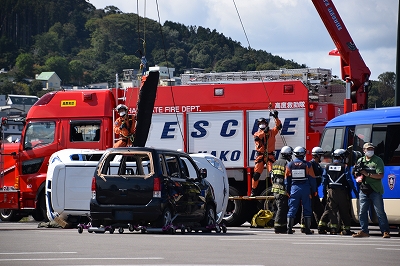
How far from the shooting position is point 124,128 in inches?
852

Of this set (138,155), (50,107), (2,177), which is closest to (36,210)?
(2,177)

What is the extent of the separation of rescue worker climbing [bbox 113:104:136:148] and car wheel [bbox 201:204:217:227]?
14.2ft

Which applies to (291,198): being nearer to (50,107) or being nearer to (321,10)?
(321,10)

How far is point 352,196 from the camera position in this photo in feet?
59.1

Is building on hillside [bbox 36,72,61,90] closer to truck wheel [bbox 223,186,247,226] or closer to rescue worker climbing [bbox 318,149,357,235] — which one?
truck wheel [bbox 223,186,247,226]

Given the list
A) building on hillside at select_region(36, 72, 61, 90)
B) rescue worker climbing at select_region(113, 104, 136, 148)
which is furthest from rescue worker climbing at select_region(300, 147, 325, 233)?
building on hillside at select_region(36, 72, 61, 90)

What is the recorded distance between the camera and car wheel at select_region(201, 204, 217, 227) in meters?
17.6

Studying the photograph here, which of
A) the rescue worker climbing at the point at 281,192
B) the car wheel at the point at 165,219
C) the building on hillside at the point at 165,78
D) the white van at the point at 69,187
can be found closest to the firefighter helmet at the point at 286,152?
the rescue worker climbing at the point at 281,192

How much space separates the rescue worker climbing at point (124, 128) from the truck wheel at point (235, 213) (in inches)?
105

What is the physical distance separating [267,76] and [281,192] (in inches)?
201

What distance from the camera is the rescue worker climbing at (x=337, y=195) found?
17688mm

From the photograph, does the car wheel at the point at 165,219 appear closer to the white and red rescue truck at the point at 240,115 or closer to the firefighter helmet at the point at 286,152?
the firefighter helmet at the point at 286,152

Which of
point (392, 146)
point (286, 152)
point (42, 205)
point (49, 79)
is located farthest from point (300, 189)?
point (49, 79)

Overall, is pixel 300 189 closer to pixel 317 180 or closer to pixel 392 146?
pixel 317 180
